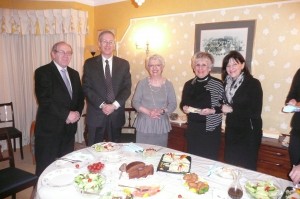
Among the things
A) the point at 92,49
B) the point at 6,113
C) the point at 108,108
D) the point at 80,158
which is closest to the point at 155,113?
the point at 108,108

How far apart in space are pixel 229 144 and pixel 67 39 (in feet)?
11.7

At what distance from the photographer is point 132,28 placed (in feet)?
14.5

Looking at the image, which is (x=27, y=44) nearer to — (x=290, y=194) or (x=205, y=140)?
(x=205, y=140)

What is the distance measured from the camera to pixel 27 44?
14.8 ft

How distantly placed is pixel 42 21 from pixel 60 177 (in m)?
3.64

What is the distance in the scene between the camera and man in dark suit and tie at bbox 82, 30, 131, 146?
281 centimetres

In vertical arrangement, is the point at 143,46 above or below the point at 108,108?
above

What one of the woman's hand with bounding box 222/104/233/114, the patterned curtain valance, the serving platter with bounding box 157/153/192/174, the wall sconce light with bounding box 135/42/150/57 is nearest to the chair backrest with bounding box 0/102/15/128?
the patterned curtain valance

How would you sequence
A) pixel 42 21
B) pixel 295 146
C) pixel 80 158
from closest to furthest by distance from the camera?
pixel 80 158 < pixel 295 146 < pixel 42 21

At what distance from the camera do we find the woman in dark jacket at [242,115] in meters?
2.43

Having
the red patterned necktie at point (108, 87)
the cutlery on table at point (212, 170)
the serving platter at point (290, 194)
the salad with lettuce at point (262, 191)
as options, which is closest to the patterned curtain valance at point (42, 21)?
the red patterned necktie at point (108, 87)

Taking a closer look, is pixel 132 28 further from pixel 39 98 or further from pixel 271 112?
pixel 271 112

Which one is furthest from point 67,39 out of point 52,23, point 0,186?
point 0,186

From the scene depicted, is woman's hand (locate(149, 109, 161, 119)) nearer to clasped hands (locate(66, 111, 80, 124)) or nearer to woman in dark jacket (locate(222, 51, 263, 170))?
woman in dark jacket (locate(222, 51, 263, 170))
